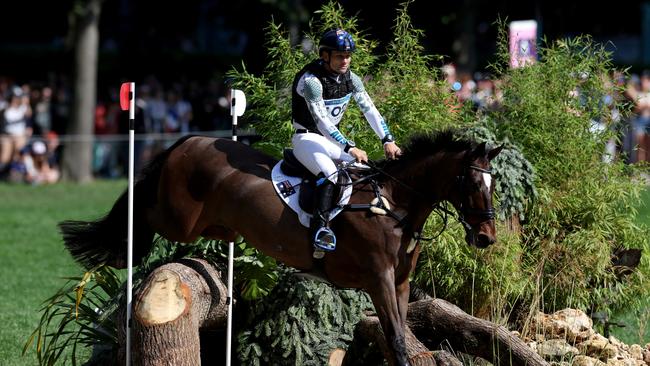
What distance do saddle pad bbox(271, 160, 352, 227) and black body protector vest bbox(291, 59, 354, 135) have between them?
0.38 meters

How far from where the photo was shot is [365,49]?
9516 millimetres

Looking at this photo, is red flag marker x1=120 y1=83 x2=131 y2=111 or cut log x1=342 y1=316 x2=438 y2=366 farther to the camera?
red flag marker x1=120 y1=83 x2=131 y2=111

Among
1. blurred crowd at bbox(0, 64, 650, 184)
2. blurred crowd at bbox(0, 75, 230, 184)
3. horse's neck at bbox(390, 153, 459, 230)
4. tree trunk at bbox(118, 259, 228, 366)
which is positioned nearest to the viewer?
horse's neck at bbox(390, 153, 459, 230)

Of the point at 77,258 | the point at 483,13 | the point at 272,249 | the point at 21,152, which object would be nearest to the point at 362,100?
the point at 272,249

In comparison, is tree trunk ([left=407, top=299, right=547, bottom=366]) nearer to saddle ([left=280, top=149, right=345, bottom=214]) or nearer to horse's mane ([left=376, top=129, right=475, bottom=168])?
horse's mane ([left=376, top=129, right=475, bottom=168])

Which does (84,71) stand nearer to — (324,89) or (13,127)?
(13,127)

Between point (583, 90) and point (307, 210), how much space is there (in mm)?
3735

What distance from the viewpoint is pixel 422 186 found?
7.52 m

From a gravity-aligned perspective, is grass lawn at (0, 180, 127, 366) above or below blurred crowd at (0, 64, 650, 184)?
below

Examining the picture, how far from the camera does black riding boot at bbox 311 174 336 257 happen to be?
7344 millimetres

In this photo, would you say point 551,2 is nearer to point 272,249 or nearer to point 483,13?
point 483,13

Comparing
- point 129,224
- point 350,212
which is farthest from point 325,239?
point 129,224

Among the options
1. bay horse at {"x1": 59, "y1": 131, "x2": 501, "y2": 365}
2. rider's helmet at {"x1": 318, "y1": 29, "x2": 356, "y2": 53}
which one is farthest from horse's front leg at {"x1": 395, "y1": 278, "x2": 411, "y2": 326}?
rider's helmet at {"x1": 318, "y1": 29, "x2": 356, "y2": 53}

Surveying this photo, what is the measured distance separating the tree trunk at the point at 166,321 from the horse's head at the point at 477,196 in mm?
2053
